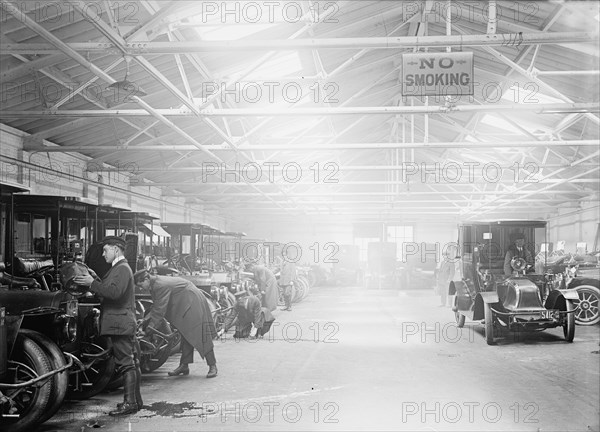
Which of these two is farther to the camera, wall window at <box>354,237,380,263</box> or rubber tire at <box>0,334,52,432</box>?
wall window at <box>354,237,380,263</box>

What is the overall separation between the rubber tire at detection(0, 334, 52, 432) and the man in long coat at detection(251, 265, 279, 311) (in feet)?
28.3

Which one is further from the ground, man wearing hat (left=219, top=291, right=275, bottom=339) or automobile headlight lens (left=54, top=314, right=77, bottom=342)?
automobile headlight lens (left=54, top=314, right=77, bottom=342)

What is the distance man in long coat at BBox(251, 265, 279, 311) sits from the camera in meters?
14.1

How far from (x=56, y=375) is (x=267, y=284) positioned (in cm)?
873

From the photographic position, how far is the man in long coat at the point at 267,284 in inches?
555

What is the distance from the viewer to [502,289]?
1158 cm

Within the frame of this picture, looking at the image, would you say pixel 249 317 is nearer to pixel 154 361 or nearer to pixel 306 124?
pixel 154 361

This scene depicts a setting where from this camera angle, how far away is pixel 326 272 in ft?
103

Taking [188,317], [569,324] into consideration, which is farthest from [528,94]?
[188,317]

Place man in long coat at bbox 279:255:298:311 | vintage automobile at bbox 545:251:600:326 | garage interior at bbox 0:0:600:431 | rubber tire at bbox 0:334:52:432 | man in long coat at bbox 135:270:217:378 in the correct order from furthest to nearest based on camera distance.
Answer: man in long coat at bbox 279:255:298:311 → vintage automobile at bbox 545:251:600:326 → man in long coat at bbox 135:270:217:378 → garage interior at bbox 0:0:600:431 → rubber tire at bbox 0:334:52:432

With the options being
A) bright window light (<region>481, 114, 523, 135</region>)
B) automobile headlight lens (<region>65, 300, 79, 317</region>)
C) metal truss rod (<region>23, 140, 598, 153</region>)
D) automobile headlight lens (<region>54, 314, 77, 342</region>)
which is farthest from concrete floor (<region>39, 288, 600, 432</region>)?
bright window light (<region>481, 114, 523, 135</region>)

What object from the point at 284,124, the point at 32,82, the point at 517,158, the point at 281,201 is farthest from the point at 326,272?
the point at 32,82

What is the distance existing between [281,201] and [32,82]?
17100 mm

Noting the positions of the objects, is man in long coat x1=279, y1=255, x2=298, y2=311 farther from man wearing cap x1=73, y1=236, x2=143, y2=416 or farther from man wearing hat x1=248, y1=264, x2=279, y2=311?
man wearing cap x1=73, y1=236, x2=143, y2=416
